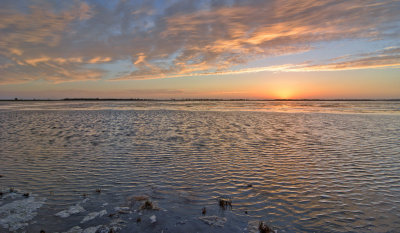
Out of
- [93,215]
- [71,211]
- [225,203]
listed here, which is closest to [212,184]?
[225,203]

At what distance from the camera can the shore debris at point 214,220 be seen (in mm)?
6852

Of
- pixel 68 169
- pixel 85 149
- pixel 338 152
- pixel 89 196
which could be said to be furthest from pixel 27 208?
pixel 338 152

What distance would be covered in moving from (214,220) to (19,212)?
6041 mm

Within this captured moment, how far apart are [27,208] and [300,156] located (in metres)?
14.1

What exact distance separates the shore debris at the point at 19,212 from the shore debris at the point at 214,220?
5057 mm

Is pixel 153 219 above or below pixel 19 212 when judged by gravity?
below

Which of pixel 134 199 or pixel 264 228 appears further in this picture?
pixel 134 199

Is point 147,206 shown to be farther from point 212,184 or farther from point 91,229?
point 212,184

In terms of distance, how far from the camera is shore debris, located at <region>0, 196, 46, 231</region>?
664cm

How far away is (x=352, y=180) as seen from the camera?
10.6m

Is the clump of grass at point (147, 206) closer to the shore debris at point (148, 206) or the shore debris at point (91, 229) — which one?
the shore debris at point (148, 206)

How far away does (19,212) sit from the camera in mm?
7336

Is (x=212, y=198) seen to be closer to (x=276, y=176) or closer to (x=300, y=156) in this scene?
(x=276, y=176)

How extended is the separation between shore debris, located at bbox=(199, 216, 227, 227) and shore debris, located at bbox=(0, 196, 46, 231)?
506cm
